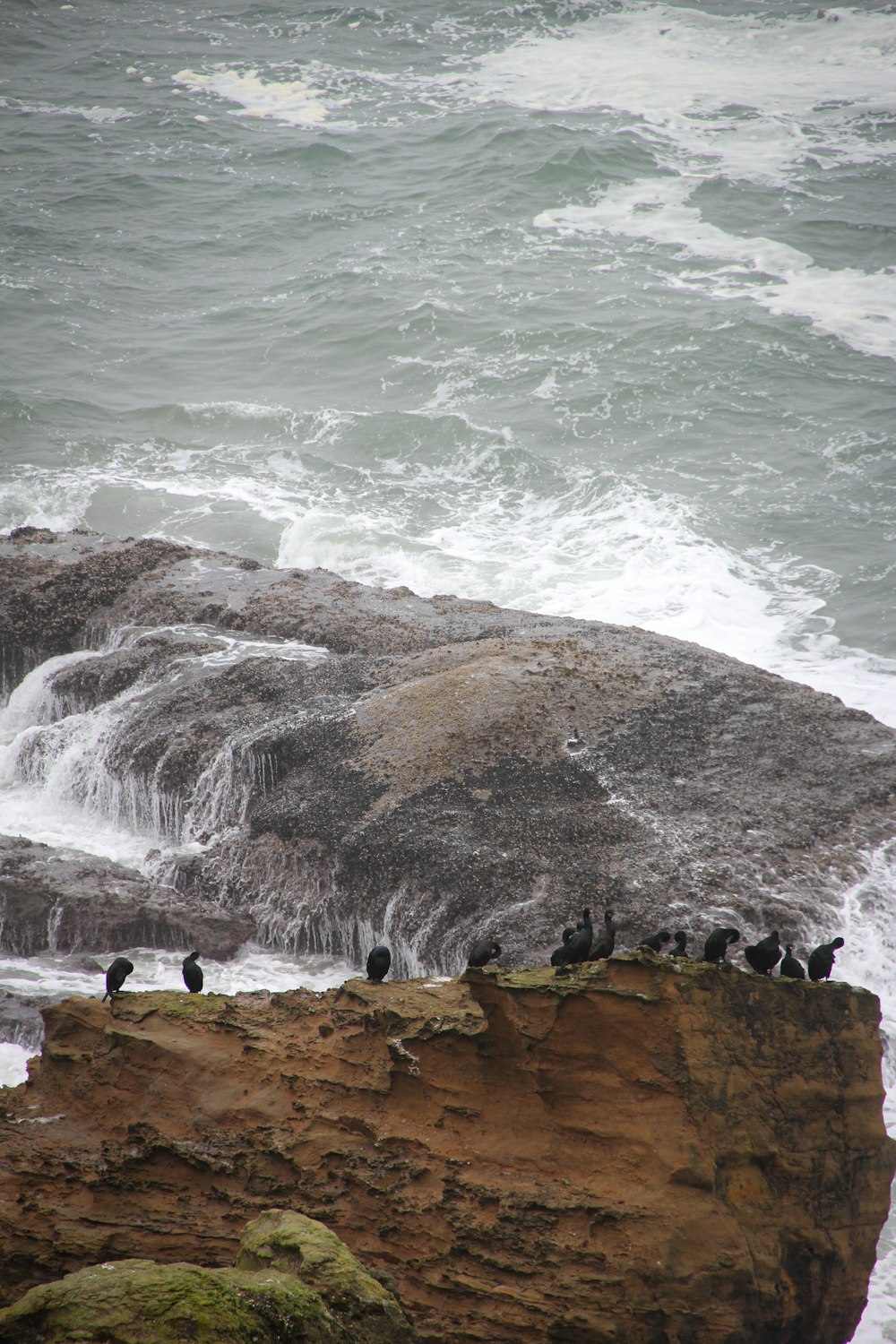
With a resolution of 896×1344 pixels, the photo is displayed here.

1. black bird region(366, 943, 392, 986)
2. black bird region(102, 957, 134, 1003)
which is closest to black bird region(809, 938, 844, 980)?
black bird region(366, 943, 392, 986)

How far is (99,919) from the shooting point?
1195cm

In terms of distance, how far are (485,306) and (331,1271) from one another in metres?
29.9

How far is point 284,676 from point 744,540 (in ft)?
40.5

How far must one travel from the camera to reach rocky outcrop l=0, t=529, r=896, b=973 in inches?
457

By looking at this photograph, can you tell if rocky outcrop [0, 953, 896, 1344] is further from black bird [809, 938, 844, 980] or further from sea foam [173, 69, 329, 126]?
sea foam [173, 69, 329, 126]

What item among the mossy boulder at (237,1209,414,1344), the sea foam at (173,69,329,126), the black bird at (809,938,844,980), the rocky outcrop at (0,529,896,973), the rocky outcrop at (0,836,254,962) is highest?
the sea foam at (173,69,329,126)

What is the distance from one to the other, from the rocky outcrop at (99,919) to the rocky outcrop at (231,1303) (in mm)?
6456

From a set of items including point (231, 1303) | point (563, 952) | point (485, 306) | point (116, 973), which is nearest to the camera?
point (231, 1303)

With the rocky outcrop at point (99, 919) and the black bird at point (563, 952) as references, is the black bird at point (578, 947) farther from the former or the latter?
the rocky outcrop at point (99, 919)

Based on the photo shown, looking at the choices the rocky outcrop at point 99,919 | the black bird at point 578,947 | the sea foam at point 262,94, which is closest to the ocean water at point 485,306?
the sea foam at point 262,94

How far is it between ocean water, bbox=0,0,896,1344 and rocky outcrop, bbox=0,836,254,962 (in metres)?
1.72

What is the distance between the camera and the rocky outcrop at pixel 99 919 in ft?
39.1

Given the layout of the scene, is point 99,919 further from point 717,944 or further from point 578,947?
point 717,944

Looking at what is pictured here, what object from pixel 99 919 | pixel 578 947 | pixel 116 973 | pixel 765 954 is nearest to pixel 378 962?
pixel 578 947
